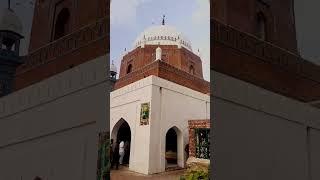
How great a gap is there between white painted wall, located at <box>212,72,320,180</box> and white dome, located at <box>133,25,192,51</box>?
51 centimetres

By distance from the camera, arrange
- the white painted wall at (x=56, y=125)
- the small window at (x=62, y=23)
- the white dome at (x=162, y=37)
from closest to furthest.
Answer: the white dome at (x=162, y=37) → the white painted wall at (x=56, y=125) → the small window at (x=62, y=23)

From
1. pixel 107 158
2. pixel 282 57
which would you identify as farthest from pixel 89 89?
pixel 282 57

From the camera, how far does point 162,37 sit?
1.60 metres

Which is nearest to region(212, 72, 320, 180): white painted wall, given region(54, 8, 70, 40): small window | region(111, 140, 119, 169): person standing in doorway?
region(111, 140, 119, 169): person standing in doorway

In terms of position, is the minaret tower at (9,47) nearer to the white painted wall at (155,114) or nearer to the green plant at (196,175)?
the white painted wall at (155,114)

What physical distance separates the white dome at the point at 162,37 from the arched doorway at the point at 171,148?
309mm

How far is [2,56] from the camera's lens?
281 centimetres

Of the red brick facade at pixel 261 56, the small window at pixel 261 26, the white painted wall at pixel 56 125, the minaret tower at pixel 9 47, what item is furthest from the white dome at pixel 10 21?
the small window at pixel 261 26

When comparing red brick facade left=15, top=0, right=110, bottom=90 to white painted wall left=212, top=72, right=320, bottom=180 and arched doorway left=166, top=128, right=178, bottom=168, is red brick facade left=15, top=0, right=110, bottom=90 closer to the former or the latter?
white painted wall left=212, top=72, right=320, bottom=180

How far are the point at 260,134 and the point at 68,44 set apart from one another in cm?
110

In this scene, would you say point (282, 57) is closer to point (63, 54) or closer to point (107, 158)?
point (63, 54)

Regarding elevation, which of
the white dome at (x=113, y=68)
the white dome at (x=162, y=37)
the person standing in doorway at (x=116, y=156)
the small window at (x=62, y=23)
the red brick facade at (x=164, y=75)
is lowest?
the person standing in doorway at (x=116, y=156)

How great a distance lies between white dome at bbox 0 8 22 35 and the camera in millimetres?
2900

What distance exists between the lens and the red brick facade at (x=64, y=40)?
226 cm
